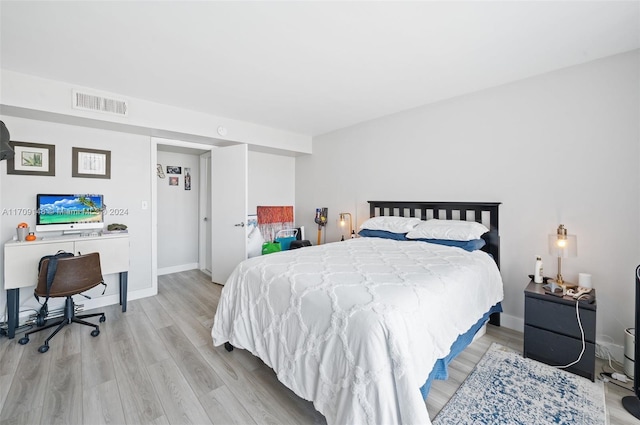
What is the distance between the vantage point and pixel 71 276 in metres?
2.49

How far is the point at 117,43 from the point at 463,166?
3.50 metres

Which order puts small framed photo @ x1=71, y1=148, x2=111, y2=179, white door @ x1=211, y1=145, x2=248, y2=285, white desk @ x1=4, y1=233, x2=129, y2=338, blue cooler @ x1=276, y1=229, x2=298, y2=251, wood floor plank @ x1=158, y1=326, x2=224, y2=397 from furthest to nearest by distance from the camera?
blue cooler @ x1=276, y1=229, x2=298, y2=251 → white door @ x1=211, y1=145, x2=248, y2=285 → small framed photo @ x1=71, y1=148, x2=111, y2=179 → white desk @ x1=4, y1=233, x2=129, y2=338 → wood floor plank @ x1=158, y1=326, x2=224, y2=397

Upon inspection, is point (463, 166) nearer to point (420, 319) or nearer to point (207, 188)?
point (420, 319)

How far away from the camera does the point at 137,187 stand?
139 inches

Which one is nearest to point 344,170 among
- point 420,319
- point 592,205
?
point 592,205

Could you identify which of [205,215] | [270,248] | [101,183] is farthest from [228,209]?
[101,183]

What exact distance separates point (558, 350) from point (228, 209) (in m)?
4.00

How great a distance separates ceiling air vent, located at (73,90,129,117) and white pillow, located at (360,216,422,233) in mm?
Result: 3233

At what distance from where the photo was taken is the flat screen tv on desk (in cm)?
288

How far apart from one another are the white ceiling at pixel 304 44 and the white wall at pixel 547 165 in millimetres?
268

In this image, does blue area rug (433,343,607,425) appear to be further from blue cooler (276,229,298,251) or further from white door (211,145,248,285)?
blue cooler (276,229,298,251)

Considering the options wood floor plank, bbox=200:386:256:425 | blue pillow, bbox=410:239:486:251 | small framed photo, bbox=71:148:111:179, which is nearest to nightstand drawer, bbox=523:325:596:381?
blue pillow, bbox=410:239:486:251

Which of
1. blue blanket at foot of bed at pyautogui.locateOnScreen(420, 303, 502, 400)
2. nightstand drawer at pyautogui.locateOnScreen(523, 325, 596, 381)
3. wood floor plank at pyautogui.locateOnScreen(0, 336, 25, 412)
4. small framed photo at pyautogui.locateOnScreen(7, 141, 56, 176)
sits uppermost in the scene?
small framed photo at pyautogui.locateOnScreen(7, 141, 56, 176)

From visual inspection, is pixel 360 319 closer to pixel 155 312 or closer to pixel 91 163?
pixel 155 312
